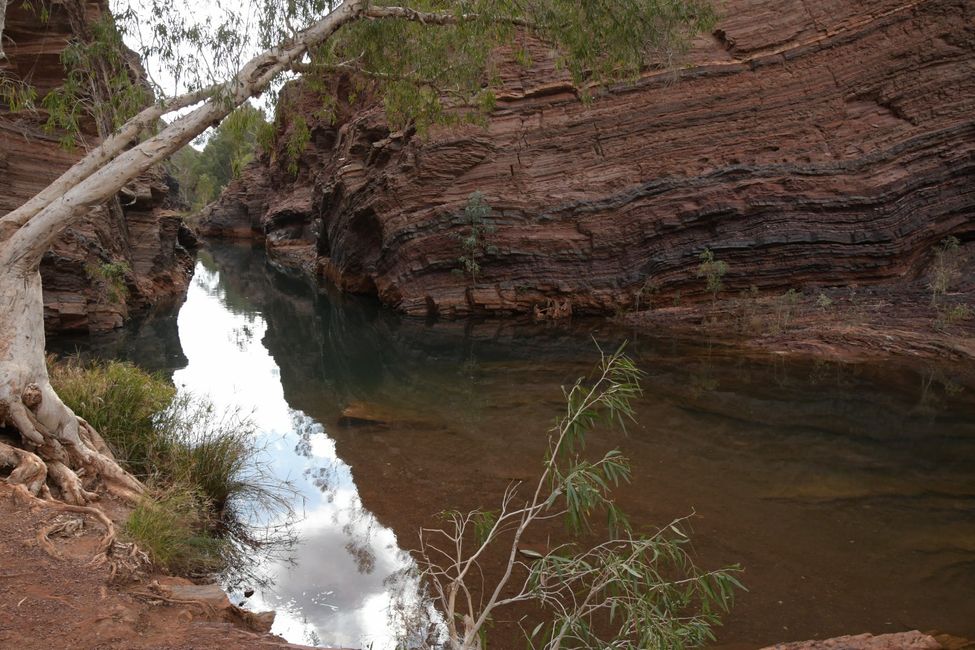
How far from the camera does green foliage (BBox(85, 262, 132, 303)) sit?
14933mm

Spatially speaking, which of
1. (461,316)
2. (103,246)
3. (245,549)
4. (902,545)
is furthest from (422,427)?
(103,246)

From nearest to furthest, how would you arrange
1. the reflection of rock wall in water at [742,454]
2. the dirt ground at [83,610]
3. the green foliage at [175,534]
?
the dirt ground at [83,610] → the green foliage at [175,534] → the reflection of rock wall in water at [742,454]

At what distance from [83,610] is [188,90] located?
5123 millimetres

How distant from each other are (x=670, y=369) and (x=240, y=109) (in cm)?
770

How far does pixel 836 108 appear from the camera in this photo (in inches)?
653

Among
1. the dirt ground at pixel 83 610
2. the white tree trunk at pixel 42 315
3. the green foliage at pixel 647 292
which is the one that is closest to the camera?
the dirt ground at pixel 83 610

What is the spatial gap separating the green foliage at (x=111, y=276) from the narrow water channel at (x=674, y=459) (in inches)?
61.1

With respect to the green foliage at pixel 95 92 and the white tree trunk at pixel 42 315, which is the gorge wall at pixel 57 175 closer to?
the green foliage at pixel 95 92

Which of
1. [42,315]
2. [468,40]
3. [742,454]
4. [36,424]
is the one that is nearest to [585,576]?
[742,454]

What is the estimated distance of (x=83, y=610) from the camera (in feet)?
10.8

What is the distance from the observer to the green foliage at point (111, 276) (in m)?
14.9

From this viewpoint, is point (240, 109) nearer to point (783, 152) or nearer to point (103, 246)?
point (103, 246)

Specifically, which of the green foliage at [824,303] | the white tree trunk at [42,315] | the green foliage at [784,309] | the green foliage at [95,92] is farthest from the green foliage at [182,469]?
the green foliage at [824,303]

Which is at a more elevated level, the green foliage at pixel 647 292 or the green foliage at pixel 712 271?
the green foliage at pixel 712 271
